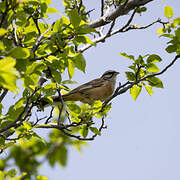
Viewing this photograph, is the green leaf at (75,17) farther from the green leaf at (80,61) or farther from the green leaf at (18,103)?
the green leaf at (18,103)

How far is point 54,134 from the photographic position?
1603 mm

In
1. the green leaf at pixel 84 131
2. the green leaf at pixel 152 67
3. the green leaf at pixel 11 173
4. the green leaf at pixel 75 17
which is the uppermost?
the green leaf at pixel 152 67

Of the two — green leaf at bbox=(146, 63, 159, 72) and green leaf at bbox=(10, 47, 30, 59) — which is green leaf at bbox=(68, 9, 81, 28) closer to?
green leaf at bbox=(10, 47, 30, 59)

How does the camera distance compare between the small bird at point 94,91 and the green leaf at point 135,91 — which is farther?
the small bird at point 94,91

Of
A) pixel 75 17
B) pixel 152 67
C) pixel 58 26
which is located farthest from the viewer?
pixel 152 67

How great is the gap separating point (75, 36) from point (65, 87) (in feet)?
3.61

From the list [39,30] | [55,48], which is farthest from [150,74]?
[39,30]

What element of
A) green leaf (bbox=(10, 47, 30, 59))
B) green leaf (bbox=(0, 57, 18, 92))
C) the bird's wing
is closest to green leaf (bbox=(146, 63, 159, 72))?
green leaf (bbox=(10, 47, 30, 59))

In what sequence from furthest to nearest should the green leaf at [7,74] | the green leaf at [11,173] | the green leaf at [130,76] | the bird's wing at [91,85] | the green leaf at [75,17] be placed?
the bird's wing at [91,85] < the green leaf at [130,76] < the green leaf at [11,173] < the green leaf at [75,17] < the green leaf at [7,74]

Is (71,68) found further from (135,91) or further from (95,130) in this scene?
(135,91)

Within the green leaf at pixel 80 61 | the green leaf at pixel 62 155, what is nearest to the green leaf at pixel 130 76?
the green leaf at pixel 80 61

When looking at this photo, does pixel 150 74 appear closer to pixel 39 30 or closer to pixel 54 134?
pixel 39 30

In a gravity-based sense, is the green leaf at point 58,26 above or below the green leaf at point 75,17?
above

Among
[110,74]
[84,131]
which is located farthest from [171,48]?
[110,74]
